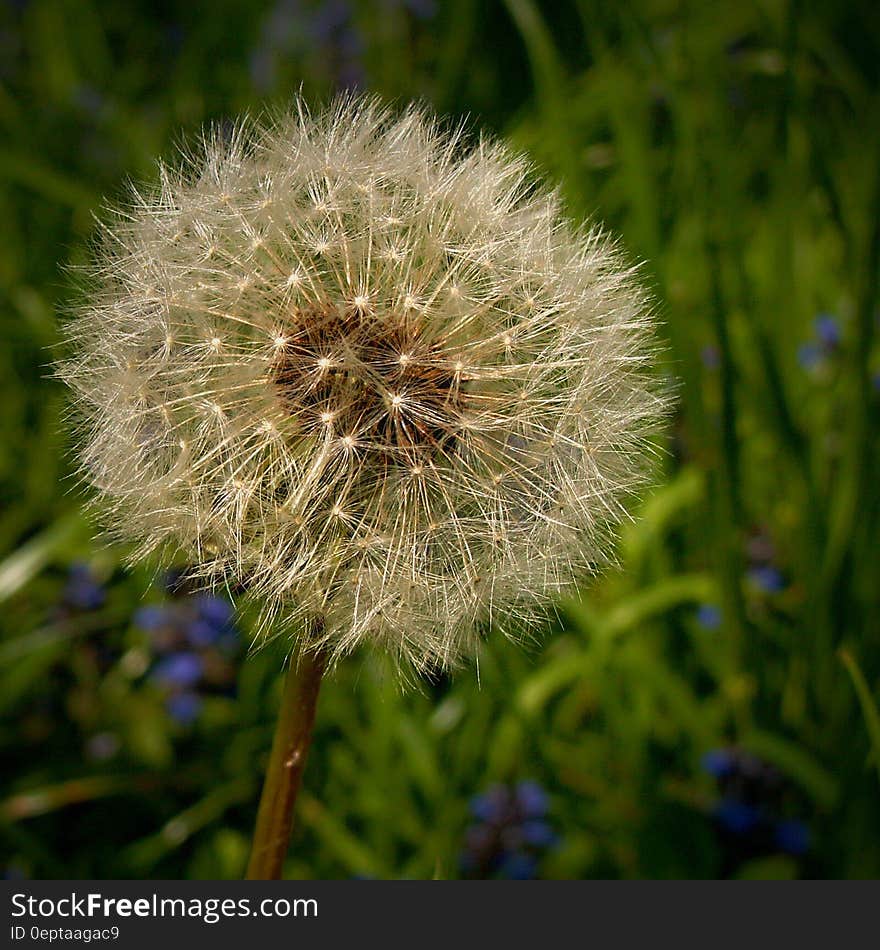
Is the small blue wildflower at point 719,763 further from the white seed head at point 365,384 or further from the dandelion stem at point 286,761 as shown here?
the dandelion stem at point 286,761

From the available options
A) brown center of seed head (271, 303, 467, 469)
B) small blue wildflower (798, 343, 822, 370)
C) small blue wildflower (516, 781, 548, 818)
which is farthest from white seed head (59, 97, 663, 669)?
small blue wildflower (798, 343, 822, 370)

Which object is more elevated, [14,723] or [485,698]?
[485,698]

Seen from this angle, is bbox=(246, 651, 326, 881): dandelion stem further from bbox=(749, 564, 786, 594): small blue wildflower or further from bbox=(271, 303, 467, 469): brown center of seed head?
bbox=(749, 564, 786, 594): small blue wildflower

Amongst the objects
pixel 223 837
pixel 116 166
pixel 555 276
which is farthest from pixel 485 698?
pixel 116 166

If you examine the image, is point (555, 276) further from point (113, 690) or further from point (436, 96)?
point (436, 96)

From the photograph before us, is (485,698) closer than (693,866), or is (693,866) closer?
(693,866)

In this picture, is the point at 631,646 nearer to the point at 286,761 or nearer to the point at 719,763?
the point at 719,763
